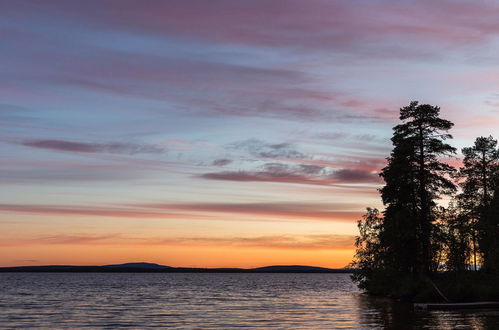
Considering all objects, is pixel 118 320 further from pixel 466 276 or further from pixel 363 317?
pixel 466 276

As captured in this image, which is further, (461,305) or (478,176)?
(478,176)

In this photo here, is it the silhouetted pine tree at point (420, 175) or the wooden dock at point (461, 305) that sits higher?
the silhouetted pine tree at point (420, 175)

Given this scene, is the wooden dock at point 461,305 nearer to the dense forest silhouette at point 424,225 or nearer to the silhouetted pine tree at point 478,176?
the dense forest silhouette at point 424,225

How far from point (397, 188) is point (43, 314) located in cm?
3879

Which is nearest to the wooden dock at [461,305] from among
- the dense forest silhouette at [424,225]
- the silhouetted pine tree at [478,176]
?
the dense forest silhouette at [424,225]

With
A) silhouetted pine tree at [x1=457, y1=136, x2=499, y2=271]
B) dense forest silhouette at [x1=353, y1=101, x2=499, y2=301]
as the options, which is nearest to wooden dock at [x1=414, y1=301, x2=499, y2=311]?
dense forest silhouette at [x1=353, y1=101, x2=499, y2=301]

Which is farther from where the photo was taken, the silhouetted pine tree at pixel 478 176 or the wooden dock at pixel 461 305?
the silhouetted pine tree at pixel 478 176

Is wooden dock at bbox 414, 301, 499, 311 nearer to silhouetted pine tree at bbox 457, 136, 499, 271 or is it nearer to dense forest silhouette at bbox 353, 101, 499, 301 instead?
dense forest silhouette at bbox 353, 101, 499, 301

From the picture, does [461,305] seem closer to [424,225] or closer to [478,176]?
[424,225]

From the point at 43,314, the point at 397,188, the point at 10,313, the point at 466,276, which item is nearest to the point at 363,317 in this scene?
the point at 466,276

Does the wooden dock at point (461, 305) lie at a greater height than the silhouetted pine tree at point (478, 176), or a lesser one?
lesser

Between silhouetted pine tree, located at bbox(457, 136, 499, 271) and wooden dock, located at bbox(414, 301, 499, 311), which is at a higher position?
silhouetted pine tree, located at bbox(457, 136, 499, 271)

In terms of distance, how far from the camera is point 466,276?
59281 mm

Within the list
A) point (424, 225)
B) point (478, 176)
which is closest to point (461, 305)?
point (424, 225)
